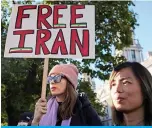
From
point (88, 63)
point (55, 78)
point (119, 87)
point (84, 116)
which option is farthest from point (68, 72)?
point (88, 63)

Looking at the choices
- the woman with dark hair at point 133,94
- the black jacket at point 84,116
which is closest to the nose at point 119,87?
the woman with dark hair at point 133,94

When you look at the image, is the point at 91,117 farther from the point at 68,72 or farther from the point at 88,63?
the point at 88,63

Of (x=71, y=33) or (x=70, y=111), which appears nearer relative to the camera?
(x=70, y=111)

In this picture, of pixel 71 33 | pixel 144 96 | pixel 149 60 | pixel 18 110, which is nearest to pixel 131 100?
pixel 144 96

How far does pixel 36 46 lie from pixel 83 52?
0.22 meters

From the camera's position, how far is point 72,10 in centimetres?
129

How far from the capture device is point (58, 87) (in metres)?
1.12

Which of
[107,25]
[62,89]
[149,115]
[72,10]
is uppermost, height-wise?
[107,25]

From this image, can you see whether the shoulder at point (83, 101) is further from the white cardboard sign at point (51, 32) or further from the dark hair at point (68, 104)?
the white cardboard sign at point (51, 32)

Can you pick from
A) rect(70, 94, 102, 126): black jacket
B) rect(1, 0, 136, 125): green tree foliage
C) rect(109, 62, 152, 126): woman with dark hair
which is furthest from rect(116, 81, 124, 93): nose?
rect(1, 0, 136, 125): green tree foliage

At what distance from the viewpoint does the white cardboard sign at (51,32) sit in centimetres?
120

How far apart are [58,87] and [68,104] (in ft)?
0.27

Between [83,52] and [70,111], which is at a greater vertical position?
[83,52]

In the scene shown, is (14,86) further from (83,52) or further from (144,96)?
(144,96)
